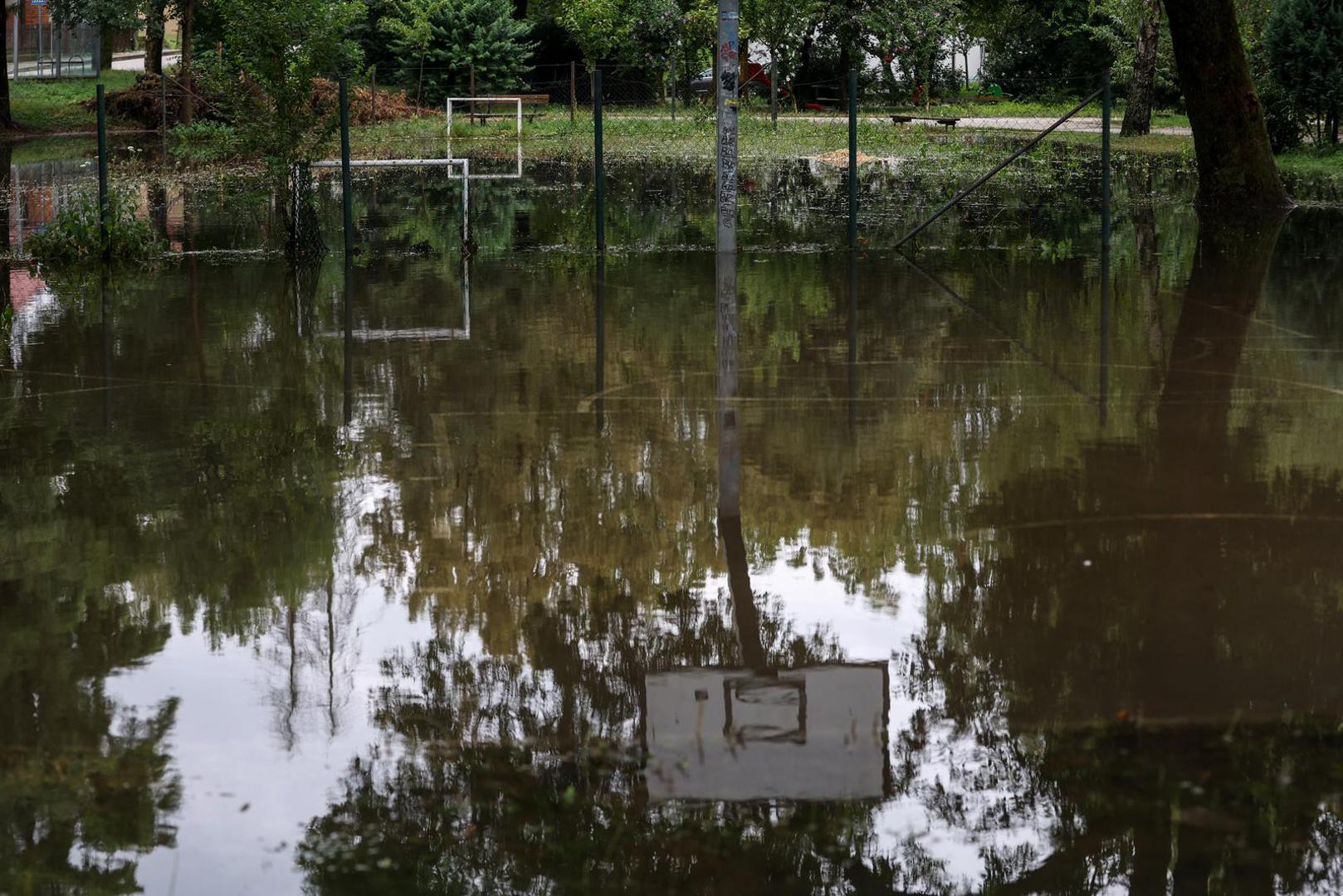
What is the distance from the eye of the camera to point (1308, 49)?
1152 inches

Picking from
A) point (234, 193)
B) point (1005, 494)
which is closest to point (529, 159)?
point (234, 193)

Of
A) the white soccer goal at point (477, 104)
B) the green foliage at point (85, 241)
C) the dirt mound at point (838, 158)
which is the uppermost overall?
the white soccer goal at point (477, 104)

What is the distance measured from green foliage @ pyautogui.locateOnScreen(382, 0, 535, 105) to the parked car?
541 cm

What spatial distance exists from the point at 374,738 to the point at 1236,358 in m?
7.56

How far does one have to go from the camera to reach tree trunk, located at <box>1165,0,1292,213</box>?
2083 cm

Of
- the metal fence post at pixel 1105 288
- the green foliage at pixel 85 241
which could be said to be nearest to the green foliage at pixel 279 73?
the green foliage at pixel 85 241

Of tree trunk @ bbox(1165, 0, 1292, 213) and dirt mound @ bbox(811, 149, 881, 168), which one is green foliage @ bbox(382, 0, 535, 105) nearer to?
dirt mound @ bbox(811, 149, 881, 168)

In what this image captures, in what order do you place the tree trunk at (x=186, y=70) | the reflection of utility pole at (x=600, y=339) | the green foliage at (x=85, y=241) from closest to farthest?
the reflection of utility pole at (x=600, y=339) → the green foliage at (x=85, y=241) → the tree trunk at (x=186, y=70)

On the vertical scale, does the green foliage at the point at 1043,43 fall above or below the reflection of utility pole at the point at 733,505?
above

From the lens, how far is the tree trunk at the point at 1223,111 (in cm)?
2083

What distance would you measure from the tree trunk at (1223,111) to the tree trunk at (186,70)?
29.0m

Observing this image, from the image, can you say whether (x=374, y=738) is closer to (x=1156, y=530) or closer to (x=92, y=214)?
(x=1156, y=530)

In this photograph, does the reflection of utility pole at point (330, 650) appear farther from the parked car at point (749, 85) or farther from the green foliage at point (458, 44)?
the parked car at point (749, 85)

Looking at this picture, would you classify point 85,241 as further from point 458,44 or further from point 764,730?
point 458,44
